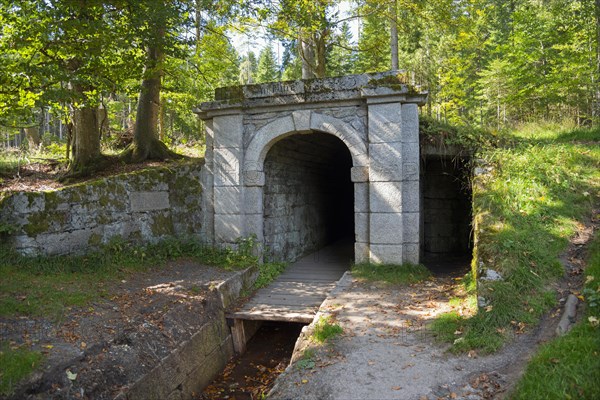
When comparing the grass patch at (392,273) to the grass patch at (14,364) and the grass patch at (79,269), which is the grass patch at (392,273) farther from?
the grass patch at (14,364)

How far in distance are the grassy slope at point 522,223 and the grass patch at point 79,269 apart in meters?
4.05

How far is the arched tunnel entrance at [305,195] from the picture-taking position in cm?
818

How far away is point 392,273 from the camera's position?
6.58 m

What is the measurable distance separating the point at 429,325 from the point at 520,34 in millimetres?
14288

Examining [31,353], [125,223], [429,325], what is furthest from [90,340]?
[429,325]

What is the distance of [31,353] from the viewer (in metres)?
3.56

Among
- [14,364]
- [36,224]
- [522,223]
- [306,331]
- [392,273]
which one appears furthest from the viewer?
[392,273]

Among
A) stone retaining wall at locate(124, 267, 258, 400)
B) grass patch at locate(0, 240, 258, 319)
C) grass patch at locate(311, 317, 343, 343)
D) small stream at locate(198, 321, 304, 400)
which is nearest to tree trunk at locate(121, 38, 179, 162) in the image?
grass patch at locate(0, 240, 258, 319)

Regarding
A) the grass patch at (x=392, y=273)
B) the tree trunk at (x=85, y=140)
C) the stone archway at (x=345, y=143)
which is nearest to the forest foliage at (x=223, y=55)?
the tree trunk at (x=85, y=140)

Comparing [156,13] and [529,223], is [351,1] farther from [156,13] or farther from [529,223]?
[529,223]

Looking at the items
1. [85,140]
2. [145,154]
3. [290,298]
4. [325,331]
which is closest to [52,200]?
[85,140]

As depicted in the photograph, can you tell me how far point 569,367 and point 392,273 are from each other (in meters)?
3.60

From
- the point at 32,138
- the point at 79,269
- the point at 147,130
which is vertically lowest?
the point at 79,269

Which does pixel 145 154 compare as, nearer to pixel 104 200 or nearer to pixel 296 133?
pixel 104 200
